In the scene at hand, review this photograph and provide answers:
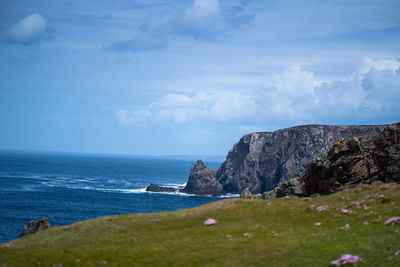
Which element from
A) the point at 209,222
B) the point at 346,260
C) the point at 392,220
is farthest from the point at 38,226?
the point at 392,220

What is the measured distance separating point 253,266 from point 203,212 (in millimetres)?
11670

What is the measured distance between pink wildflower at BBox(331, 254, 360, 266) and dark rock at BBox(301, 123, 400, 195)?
22.7m

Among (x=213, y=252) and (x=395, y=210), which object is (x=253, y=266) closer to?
(x=213, y=252)

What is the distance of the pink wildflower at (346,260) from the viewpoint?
19595mm

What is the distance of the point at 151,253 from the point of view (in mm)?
24188

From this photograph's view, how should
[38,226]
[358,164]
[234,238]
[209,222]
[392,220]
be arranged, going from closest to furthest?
[392,220] → [234,238] → [209,222] → [358,164] → [38,226]

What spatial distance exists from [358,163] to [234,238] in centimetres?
2313

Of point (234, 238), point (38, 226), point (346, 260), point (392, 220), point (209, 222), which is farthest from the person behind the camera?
point (38, 226)

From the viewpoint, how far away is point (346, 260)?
65.0ft

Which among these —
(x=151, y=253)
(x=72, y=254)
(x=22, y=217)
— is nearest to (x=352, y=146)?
(x=151, y=253)

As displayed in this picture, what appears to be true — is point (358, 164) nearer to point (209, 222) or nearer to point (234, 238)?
point (209, 222)

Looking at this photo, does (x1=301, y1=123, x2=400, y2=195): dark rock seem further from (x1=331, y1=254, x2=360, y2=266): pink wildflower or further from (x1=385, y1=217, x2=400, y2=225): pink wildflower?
(x1=331, y1=254, x2=360, y2=266): pink wildflower

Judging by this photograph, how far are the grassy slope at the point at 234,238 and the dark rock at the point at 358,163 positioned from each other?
821 centimetres

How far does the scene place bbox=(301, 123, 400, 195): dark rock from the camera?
134 ft
